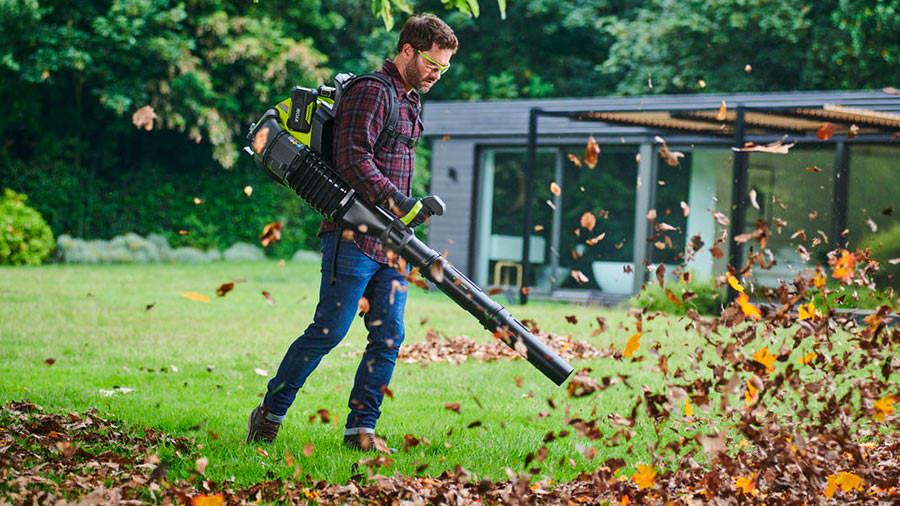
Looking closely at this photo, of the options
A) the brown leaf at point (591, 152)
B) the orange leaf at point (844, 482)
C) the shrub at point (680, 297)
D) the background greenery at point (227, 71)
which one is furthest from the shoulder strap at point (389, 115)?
the background greenery at point (227, 71)

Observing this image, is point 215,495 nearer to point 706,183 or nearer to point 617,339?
point 617,339

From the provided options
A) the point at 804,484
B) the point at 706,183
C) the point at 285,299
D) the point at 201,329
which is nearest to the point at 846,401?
the point at 804,484

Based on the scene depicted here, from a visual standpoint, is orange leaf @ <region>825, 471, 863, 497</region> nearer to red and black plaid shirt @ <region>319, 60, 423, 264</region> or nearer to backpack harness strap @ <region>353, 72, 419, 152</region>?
red and black plaid shirt @ <region>319, 60, 423, 264</region>

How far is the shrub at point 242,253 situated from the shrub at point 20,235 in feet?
16.6

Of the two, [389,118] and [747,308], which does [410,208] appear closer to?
[389,118]

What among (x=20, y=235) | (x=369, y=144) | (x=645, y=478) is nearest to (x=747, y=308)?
(x=645, y=478)

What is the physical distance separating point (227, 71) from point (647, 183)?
41.3 feet

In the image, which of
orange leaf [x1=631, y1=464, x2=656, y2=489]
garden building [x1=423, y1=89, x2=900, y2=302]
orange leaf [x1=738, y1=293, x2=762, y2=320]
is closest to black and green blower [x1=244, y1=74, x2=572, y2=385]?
orange leaf [x1=631, y1=464, x2=656, y2=489]

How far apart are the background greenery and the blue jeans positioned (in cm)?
1789

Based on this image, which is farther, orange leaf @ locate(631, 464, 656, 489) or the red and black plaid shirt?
the red and black plaid shirt

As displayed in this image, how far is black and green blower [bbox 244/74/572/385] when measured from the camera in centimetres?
387

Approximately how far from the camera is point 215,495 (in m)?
3.36

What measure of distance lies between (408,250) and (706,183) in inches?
471

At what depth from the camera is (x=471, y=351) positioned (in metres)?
7.72
